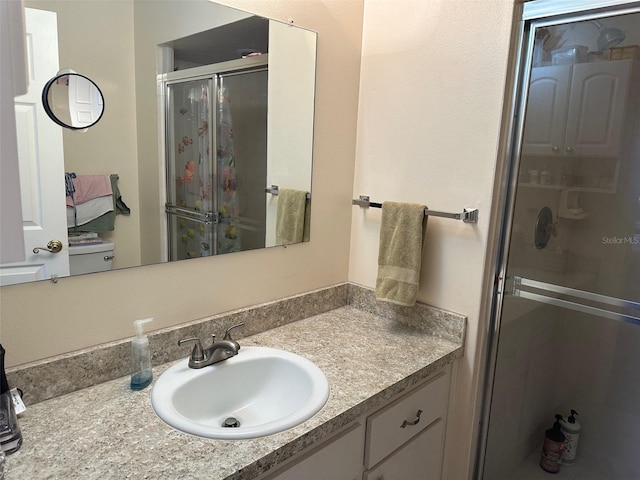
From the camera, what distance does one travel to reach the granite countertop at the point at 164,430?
891mm

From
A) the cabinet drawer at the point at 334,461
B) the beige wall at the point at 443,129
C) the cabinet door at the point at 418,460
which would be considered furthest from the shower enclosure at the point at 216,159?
the cabinet door at the point at 418,460

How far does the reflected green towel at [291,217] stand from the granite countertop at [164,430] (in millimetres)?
388

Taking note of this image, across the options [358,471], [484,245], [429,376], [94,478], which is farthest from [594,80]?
[94,478]

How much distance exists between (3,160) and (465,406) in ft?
5.19

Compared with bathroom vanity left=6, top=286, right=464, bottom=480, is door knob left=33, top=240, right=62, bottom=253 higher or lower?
higher

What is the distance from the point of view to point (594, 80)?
1.49 m

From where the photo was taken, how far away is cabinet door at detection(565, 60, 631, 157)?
57.1 inches

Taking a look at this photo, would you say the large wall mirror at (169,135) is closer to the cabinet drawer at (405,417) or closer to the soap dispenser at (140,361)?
the soap dispenser at (140,361)

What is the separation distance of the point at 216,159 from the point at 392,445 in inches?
40.0

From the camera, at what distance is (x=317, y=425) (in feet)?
3.46

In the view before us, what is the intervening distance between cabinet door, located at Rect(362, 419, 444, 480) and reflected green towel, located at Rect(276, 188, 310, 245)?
78 cm

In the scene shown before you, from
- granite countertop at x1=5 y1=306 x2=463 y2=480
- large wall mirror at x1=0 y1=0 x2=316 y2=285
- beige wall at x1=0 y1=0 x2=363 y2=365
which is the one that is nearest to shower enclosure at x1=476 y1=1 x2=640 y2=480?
granite countertop at x1=5 y1=306 x2=463 y2=480

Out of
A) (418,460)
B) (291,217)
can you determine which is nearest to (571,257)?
(418,460)

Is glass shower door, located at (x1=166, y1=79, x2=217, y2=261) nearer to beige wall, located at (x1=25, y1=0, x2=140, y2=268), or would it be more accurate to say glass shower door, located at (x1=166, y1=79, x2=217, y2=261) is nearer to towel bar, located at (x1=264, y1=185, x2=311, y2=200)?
beige wall, located at (x1=25, y1=0, x2=140, y2=268)
